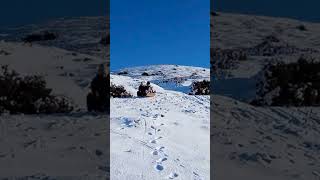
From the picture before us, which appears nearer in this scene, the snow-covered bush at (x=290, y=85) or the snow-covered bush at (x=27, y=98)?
the snow-covered bush at (x=27, y=98)

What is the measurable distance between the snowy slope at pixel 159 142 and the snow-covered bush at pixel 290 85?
176 cm

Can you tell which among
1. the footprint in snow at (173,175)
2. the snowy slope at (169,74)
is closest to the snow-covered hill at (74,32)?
the snowy slope at (169,74)

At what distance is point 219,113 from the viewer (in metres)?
9.05

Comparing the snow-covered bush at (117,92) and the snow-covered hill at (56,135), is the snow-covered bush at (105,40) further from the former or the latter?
the snow-covered bush at (117,92)

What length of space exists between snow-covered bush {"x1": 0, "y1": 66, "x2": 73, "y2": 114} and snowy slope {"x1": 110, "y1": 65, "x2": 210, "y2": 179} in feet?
3.50

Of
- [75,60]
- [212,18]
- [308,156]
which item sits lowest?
[308,156]

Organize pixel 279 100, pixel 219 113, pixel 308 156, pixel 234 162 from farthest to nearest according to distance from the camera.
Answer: pixel 279 100 < pixel 219 113 < pixel 308 156 < pixel 234 162

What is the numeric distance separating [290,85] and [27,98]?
5.30 meters

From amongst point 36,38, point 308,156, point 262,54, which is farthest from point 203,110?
point 36,38

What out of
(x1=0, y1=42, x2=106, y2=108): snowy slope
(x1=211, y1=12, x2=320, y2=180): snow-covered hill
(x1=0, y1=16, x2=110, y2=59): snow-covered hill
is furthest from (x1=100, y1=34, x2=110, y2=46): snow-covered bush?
(x1=211, y1=12, x2=320, y2=180): snow-covered hill

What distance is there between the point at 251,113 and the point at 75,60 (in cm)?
801

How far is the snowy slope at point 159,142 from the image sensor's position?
5459mm

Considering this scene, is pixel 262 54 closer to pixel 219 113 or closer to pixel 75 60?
pixel 75 60

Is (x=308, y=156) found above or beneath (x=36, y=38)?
beneath
